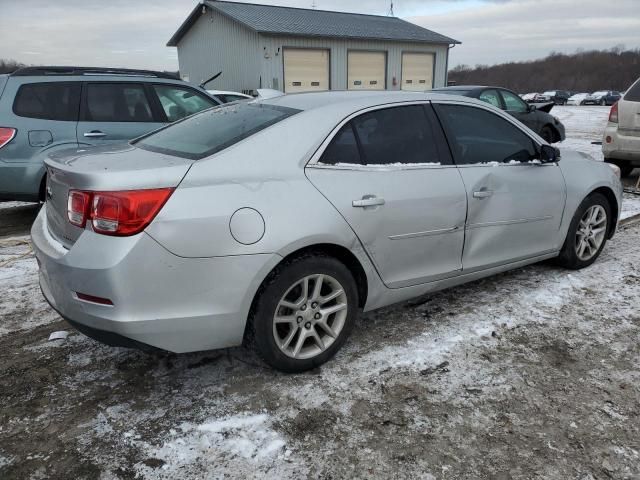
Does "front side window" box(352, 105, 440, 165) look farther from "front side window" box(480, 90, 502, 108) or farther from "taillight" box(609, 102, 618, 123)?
"front side window" box(480, 90, 502, 108)

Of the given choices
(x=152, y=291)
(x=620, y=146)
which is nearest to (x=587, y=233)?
(x=152, y=291)

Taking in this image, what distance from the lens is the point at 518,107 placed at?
11500 millimetres

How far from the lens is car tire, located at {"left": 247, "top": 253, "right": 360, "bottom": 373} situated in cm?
261

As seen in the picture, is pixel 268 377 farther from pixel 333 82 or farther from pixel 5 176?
pixel 333 82

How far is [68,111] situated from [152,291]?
4194mm

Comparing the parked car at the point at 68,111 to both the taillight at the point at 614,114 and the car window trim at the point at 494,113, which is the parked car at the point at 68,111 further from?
the taillight at the point at 614,114

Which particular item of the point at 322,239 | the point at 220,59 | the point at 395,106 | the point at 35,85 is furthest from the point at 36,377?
the point at 220,59

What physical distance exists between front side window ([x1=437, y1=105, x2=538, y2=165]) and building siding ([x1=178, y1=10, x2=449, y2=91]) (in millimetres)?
18328

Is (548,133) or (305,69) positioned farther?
(305,69)

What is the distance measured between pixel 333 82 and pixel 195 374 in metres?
21.2

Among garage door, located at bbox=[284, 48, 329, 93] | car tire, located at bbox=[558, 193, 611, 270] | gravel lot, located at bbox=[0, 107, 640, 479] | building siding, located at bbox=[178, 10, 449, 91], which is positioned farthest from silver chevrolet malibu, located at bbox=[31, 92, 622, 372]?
garage door, located at bbox=[284, 48, 329, 93]

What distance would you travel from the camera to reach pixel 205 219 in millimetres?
2369

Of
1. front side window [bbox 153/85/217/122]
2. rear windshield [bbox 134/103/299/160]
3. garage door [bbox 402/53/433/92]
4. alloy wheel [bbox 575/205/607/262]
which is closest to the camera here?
rear windshield [bbox 134/103/299/160]

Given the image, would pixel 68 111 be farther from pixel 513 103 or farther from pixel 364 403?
pixel 513 103
